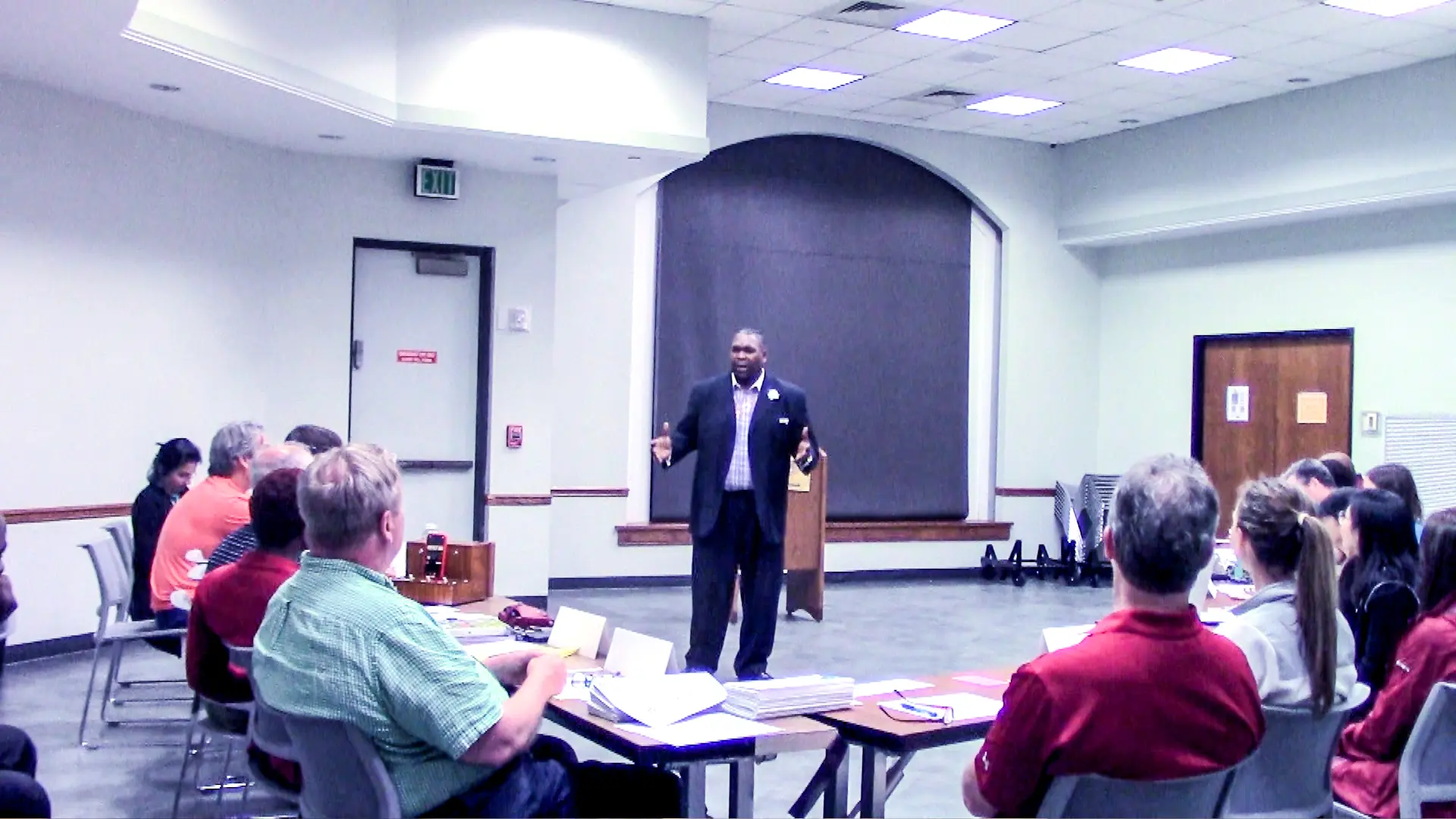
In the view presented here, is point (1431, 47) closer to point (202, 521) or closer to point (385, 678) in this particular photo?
point (202, 521)

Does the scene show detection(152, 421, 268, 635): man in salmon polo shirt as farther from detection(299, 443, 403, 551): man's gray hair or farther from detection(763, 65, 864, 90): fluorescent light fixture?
detection(763, 65, 864, 90): fluorescent light fixture

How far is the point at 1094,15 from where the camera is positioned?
26.4ft

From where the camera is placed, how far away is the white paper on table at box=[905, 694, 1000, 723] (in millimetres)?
2980

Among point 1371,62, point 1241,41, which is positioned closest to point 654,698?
point 1241,41

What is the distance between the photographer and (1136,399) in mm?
11641

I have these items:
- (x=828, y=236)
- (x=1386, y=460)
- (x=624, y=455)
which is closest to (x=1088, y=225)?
(x=828, y=236)

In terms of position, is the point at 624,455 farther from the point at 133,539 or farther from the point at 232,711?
the point at 232,711

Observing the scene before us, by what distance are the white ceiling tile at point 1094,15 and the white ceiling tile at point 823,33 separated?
107cm

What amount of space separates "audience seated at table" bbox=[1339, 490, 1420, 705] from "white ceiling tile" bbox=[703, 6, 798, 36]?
203 inches

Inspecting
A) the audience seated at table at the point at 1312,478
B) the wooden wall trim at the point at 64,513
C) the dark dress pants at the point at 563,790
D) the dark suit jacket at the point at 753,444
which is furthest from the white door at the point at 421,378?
the dark dress pants at the point at 563,790

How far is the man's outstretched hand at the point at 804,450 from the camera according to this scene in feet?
19.5

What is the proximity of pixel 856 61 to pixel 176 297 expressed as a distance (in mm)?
4563

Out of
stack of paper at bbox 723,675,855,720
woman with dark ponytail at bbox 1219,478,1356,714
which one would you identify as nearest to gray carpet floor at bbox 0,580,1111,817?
stack of paper at bbox 723,675,855,720

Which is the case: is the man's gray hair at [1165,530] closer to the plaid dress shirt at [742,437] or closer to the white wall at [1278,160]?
the plaid dress shirt at [742,437]
